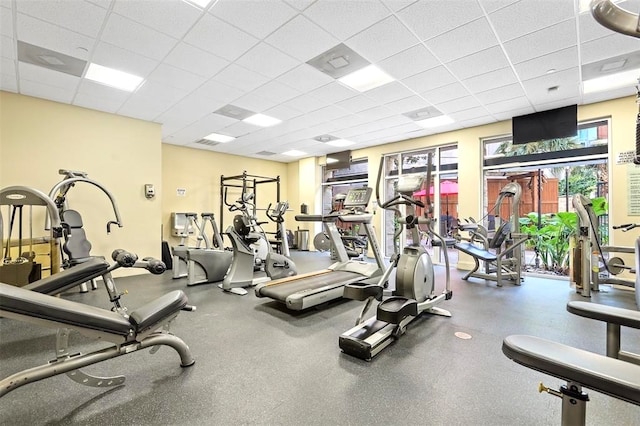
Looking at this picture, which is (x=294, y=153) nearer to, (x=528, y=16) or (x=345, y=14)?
(x=345, y=14)

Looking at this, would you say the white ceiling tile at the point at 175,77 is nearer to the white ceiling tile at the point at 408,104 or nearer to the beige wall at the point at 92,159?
the beige wall at the point at 92,159

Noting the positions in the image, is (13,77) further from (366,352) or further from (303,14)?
(366,352)

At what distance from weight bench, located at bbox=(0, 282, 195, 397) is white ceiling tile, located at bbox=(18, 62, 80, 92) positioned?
381 centimetres

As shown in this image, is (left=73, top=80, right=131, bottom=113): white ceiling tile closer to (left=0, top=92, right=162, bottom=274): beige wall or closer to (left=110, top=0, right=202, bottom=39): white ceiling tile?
(left=0, top=92, right=162, bottom=274): beige wall

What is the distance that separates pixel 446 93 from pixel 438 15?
6.48 ft

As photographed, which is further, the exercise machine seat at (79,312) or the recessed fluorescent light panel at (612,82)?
the recessed fluorescent light panel at (612,82)

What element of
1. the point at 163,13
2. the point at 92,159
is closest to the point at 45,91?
the point at 92,159

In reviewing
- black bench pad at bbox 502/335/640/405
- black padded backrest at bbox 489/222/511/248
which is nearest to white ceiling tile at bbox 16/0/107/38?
black bench pad at bbox 502/335/640/405

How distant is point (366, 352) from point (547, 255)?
541 centimetres

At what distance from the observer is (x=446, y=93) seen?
4559 mm

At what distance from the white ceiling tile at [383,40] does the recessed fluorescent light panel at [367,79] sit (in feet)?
1.24

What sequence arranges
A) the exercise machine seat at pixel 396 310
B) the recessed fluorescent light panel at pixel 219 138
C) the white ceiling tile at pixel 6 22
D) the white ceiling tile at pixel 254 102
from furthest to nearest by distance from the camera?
the recessed fluorescent light panel at pixel 219 138 → the white ceiling tile at pixel 254 102 → the white ceiling tile at pixel 6 22 → the exercise machine seat at pixel 396 310

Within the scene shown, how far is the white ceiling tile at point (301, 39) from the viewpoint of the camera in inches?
116

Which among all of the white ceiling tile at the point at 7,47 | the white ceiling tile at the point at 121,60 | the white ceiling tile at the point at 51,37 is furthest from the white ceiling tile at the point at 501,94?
the white ceiling tile at the point at 7,47
